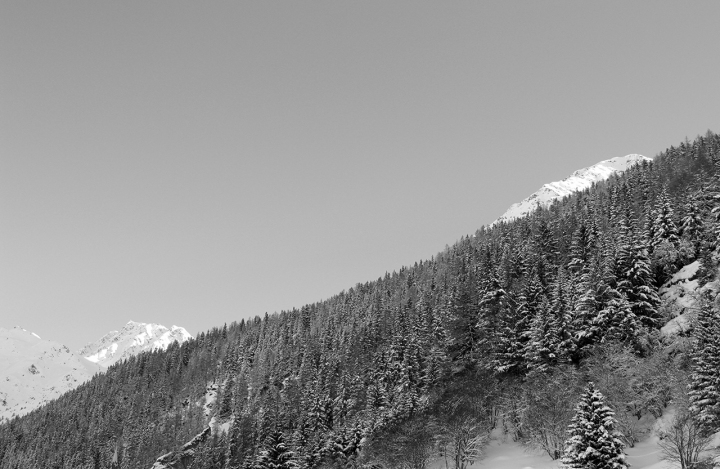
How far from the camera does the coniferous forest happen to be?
150 feet

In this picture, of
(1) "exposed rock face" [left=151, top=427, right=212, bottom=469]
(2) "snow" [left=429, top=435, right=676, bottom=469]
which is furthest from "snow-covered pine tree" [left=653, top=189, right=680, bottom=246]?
(1) "exposed rock face" [left=151, top=427, right=212, bottom=469]

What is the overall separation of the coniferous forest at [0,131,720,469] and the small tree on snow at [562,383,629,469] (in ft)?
0.47

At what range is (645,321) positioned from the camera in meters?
57.0

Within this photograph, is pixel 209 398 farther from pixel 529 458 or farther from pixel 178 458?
pixel 529 458

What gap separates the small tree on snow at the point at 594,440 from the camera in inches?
1406

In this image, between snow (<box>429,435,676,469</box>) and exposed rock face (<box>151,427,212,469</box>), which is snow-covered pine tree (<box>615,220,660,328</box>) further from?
exposed rock face (<box>151,427,212,469</box>)

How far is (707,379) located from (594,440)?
1015 cm

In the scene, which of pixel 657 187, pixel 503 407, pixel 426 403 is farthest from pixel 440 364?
pixel 657 187

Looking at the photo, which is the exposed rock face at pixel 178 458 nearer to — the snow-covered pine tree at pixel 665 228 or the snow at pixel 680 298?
the snow at pixel 680 298

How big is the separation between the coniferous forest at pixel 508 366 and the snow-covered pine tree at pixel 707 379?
0.13 metres

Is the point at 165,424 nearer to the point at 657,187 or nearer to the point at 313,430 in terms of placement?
the point at 313,430

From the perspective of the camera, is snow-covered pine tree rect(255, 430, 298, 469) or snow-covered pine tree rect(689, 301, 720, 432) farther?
snow-covered pine tree rect(255, 430, 298, 469)

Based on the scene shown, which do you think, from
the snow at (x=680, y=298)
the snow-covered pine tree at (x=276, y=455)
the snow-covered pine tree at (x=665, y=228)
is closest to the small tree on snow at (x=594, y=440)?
the snow at (x=680, y=298)

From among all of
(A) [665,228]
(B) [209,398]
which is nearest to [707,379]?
(A) [665,228]
